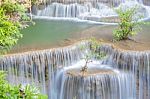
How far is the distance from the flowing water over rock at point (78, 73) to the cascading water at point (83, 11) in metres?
4.22

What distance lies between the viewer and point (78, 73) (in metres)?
8.99

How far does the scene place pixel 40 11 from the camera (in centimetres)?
1424

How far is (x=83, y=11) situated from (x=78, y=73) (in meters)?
5.60

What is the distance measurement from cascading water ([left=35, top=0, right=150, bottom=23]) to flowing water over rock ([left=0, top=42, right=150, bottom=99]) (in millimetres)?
4221

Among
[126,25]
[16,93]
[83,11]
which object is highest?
[16,93]

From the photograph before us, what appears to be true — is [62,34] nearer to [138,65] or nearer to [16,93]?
[138,65]

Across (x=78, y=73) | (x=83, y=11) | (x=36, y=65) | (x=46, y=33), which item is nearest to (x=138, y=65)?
(x=78, y=73)

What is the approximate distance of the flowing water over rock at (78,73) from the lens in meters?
9.05

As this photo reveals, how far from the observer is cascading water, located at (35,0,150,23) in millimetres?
14000

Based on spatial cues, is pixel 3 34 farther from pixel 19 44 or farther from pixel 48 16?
pixel 48 16

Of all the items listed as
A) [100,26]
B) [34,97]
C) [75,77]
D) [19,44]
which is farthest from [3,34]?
[100,26]

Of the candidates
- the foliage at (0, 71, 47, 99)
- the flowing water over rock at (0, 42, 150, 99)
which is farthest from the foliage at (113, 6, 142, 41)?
the foliage at (0, 71, 47, 99)

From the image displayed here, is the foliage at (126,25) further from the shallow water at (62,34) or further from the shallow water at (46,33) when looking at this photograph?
the shallow water at (46,33)

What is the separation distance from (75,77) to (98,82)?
1.77ft
